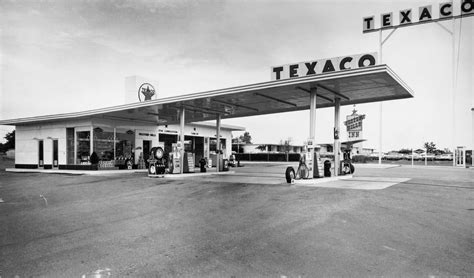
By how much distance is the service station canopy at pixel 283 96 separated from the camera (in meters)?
12.1

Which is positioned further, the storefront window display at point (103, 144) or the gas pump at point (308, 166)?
the storefront window display at point (103, 144)

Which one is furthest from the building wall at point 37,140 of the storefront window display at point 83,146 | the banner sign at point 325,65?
the banner sign at point 325,65

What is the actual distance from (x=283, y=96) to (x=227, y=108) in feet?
15.3

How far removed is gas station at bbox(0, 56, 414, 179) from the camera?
1282cm

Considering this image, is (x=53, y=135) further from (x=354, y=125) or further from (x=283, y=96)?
(x=354, y=125)

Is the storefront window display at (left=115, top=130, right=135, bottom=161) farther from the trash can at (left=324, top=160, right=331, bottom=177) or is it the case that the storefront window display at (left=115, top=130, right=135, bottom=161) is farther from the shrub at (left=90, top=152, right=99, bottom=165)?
the trash can at (left=324, top=160, right=331, bottom=177)

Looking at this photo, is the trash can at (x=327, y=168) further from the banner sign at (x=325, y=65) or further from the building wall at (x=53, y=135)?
the building wall at (x=53, y=135)

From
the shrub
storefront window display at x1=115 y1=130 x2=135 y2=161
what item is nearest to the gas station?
storefront window display at x1=115 y1=130 x2=135 y2=161

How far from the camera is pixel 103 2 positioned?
11156 mm

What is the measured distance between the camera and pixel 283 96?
15906 millimetres

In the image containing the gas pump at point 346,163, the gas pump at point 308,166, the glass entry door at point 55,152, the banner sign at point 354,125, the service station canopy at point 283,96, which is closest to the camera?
the service station canopy at point 283,96

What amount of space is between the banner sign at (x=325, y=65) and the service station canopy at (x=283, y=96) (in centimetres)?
73

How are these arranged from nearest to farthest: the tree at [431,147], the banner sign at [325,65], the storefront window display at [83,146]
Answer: the banner sign at [325,65] < the storefront window display at [83,146] < the tree at [431,147]

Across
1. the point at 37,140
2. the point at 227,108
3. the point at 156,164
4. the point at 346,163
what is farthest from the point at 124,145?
the point at 346,163
